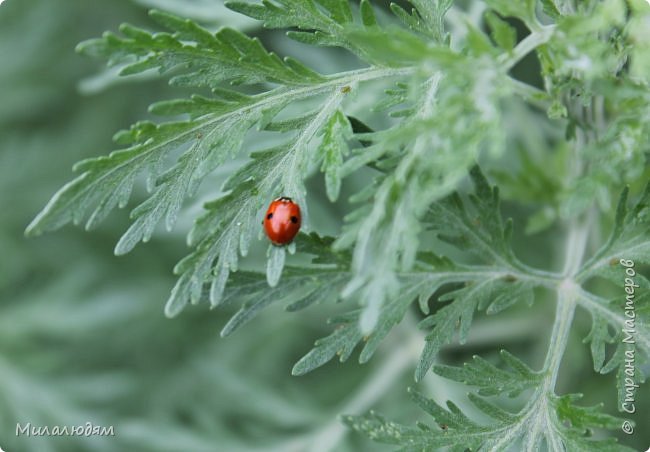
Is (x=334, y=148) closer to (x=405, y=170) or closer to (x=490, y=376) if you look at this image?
(x=405, y=170)

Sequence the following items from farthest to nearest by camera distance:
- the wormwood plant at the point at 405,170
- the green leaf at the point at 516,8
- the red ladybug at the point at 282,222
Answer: the red ladybug at the point at 282,222, the green leaf at the point at 516,8, the wormwood plant at the point at 405,170

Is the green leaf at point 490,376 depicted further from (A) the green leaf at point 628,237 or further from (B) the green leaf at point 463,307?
(A) the green leaf at point 628,237

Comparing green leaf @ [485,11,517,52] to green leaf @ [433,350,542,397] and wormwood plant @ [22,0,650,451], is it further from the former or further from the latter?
green leaf @ [433,350,542,397]

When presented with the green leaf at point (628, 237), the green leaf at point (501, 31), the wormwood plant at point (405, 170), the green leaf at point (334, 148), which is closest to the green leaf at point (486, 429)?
the wormwood plant at point (405, 170)

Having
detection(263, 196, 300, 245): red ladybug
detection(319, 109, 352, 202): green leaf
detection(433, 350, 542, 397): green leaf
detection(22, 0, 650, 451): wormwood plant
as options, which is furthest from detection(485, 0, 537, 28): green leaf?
detection(433, 350, 542, 397): green leaf

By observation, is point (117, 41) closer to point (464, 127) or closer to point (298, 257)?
point (464, 127)

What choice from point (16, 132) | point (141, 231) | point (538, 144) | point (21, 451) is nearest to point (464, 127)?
point (141, 231)

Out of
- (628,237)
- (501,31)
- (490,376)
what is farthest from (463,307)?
(501,31)
